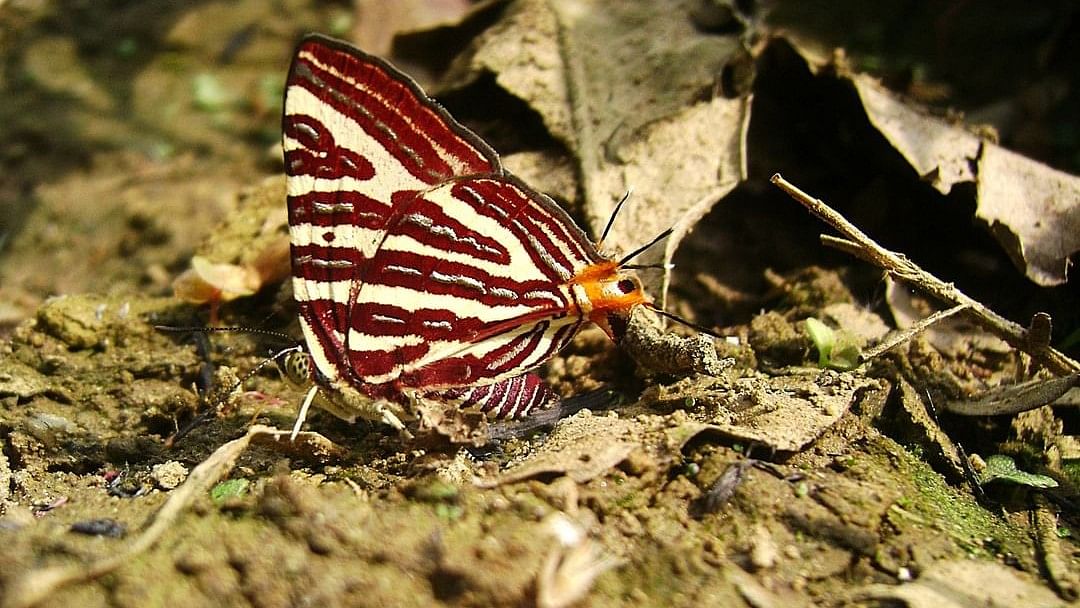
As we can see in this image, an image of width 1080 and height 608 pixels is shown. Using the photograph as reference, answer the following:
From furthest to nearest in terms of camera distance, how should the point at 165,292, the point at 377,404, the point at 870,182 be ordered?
1. the point at 165,292
2. the point at 870,182
3. the point at 377,404

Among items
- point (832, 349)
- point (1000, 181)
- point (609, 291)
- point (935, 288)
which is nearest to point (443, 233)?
point (609, 291)

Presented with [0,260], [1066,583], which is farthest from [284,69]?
[1066,583]

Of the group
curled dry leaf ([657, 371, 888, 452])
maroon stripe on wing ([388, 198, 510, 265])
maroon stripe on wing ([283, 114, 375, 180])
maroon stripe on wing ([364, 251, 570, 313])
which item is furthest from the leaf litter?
maroon stripe on wing ([283, 114, 375, 180])

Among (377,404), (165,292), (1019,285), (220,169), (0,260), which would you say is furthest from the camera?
(220,169)

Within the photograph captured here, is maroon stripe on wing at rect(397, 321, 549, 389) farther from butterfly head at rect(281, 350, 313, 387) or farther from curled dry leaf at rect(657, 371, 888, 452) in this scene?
curled dry leaf at rect(657, 371, 888, 452)

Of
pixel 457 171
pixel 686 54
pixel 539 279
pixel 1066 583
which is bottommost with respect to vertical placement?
pixel 1066 583

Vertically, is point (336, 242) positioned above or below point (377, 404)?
above

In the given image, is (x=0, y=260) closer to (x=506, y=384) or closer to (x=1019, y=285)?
(x=506, y=384)
